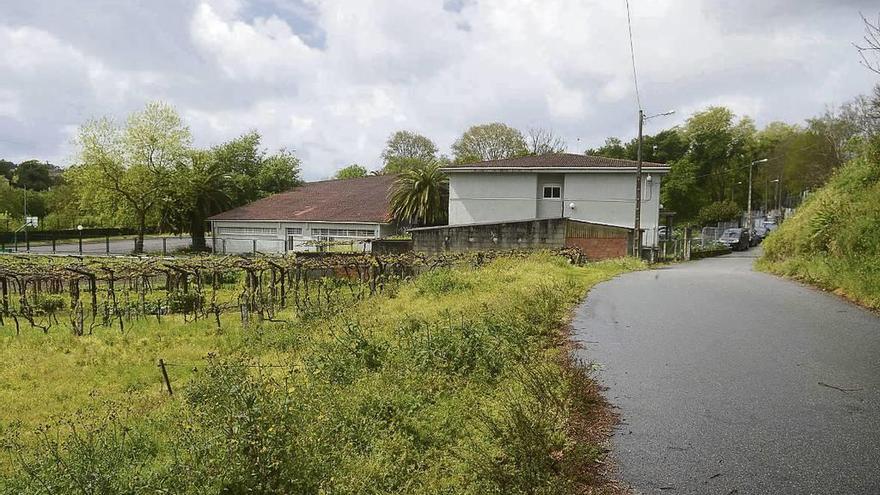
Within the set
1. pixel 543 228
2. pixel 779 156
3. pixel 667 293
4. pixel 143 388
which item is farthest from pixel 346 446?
pixel 779 156

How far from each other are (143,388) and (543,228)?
21439mm

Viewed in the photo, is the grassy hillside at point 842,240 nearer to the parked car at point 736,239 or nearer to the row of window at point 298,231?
the parked car at point 736,239

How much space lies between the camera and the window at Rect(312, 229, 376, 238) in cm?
4044

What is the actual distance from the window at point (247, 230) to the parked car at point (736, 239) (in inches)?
1290

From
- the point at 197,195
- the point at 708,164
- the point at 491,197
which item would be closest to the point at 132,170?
the point at 197,195

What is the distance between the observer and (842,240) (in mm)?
14906

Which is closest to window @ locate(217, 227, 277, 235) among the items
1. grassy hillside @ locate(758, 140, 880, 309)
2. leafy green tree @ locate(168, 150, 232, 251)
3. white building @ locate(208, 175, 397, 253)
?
white building @ locate(208, 175, 397, 253)

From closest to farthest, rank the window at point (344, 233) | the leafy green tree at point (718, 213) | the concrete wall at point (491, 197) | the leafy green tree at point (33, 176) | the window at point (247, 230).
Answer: the concrete wall at point (491, 197) → the window at point (344, 233) → the window at point (247, 230) → the leafy green tree at point (718, 213) → the leafy green tree at point (33, 176)

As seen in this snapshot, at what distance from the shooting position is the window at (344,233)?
40438mm

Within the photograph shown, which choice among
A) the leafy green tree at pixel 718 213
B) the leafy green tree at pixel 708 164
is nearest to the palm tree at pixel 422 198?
the leafy green tree at pixel 708 164

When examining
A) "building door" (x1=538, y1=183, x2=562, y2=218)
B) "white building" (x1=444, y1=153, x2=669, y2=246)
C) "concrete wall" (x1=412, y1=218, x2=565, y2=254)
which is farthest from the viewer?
"building door" (x1=538, y1=183, x2=562, y2=218)

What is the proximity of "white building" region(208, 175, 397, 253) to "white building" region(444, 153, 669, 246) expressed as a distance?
6.23 meters

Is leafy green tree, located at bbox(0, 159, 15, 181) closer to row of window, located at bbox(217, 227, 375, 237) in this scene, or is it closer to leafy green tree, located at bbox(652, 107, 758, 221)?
row of window, located at bbox(217, 227, 375, 237)

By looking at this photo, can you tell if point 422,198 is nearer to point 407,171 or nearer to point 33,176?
point 407,171
